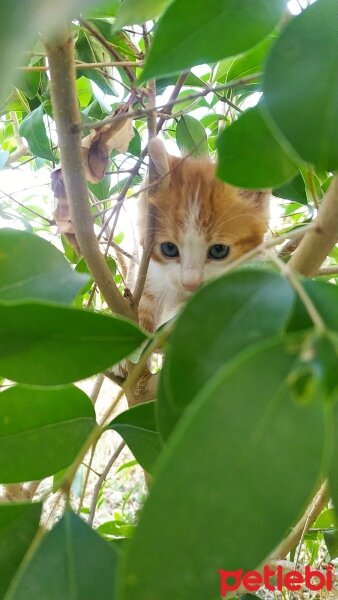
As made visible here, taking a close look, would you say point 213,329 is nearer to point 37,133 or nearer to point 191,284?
point 37,133

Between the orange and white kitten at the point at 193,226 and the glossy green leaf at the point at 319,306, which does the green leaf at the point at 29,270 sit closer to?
the glossy green leaf at the point at 319,306

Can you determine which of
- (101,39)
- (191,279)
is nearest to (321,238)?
(101,39)

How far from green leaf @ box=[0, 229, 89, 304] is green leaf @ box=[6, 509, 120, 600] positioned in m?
0.13

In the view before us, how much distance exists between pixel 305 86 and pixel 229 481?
19cm

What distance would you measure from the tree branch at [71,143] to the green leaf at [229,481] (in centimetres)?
25

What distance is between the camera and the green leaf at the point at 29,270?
31 cm

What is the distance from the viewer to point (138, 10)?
33 cm

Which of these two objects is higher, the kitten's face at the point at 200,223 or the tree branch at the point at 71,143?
the kitten's face at the point at 200,223

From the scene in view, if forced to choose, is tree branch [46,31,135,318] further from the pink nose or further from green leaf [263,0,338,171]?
the pink nose

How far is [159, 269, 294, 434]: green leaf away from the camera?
25 centimetres

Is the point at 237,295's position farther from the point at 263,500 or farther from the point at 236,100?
the point at 236,100

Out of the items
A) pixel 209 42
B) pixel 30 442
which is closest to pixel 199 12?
pixel 209 42

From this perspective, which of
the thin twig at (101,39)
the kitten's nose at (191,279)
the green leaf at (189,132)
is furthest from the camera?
the kitten's nose at (191,279)

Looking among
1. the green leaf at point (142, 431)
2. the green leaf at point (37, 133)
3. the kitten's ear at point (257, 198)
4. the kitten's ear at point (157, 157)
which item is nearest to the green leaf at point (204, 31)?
the green leaf at point (142, 431)
